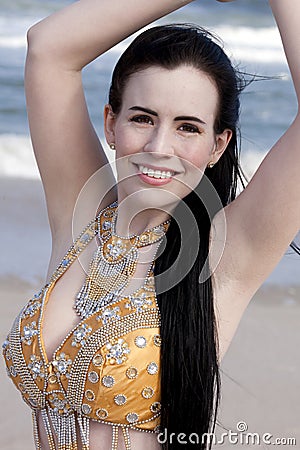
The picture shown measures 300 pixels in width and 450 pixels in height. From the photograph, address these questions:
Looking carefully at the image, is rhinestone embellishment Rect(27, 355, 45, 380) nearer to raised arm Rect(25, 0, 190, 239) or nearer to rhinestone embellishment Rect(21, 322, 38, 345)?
rhinestone embellishment Rect(21, 322, 38, 345)

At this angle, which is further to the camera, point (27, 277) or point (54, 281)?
point (27, 277)

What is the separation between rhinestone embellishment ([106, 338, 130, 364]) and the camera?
1.83 metres

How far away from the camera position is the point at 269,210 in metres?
1.80

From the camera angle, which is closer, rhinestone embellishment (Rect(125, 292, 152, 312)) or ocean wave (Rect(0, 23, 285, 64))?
rhinestone embellishment (Rect(125, 292, 152, 312))

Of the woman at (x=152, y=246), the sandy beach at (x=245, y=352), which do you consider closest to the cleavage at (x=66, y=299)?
the woman at (x=152, y=246)

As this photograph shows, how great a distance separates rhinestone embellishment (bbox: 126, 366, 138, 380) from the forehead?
0.49m

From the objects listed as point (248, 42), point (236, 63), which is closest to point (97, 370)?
point (236, 63)

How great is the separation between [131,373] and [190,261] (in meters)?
0.26

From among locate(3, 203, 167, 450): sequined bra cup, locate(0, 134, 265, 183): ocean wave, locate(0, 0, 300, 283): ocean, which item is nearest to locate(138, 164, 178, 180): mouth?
locate(3, 203, 167, 450): sequined bra cup

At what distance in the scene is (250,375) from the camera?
391 centimetres

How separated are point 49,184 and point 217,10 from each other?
976 centimetres

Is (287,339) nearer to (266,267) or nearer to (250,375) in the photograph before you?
(250,375)

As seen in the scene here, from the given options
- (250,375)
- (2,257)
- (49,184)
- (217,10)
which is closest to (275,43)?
(217,10)

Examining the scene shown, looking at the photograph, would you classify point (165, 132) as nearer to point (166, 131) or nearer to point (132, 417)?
point (166, 131)
